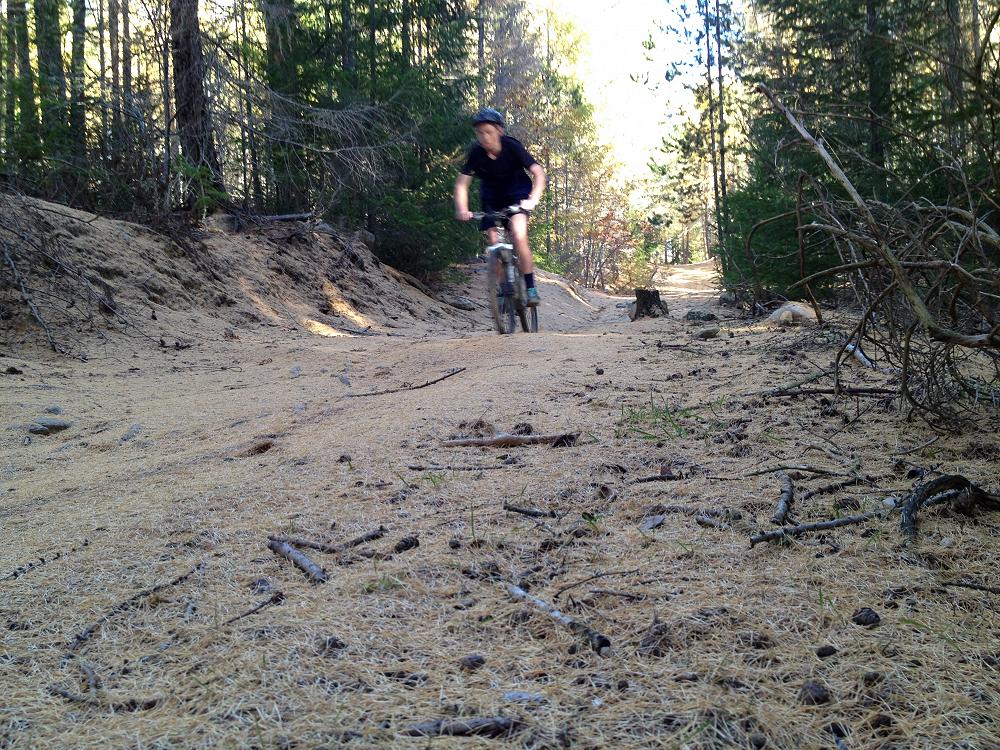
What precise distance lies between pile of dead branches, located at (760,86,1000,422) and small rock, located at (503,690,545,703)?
4.75ft

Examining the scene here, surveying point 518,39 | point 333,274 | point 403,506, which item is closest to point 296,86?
point 333,274

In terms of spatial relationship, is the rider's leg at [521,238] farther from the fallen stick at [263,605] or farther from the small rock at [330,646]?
the small rock at [330,646]

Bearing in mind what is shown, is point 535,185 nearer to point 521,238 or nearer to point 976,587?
point 521,238

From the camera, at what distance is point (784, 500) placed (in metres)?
2.34

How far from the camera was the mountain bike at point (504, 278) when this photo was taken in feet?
23.1

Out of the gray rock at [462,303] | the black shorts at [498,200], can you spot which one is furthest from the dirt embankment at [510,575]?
the gray rock at [462,303]

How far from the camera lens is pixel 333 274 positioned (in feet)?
41.9

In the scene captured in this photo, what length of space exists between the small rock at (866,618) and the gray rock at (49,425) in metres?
4.99

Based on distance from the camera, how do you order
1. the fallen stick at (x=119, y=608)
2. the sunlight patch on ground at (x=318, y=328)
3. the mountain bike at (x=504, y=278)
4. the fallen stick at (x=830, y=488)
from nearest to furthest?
1. the fallen stick at (x=119, y=608)
2. the fallen stick at (x=830, y=488)
3. the mountain bike at (x=504, y=278)
4. the sunlight patch on ground at (x=318, y=328)

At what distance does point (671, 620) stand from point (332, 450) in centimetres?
221

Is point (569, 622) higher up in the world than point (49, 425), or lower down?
lower down

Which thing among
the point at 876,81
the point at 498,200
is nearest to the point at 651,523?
the point at 498,200

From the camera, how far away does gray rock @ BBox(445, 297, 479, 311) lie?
52.3 ft

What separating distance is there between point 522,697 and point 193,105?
12262 mm
